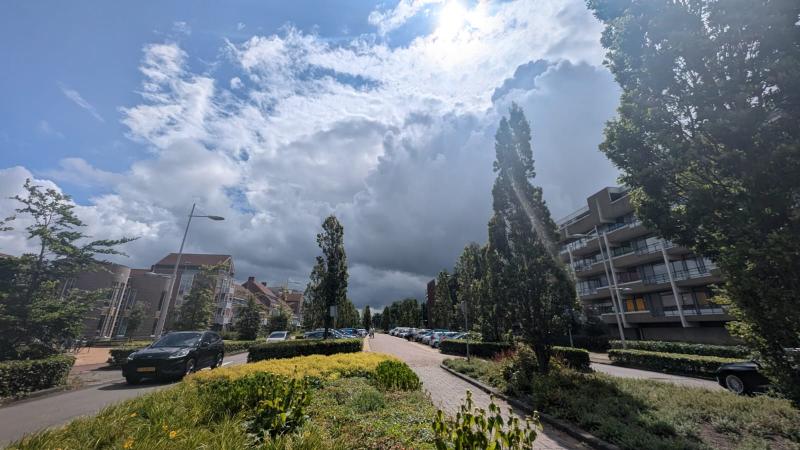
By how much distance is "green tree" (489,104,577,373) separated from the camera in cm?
1148

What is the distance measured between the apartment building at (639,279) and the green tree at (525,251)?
50.1ft

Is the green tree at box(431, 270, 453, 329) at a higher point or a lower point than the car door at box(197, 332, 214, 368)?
higher

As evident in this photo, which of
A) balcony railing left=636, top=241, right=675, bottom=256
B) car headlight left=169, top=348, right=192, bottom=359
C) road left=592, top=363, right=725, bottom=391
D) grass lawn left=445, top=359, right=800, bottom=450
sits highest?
balcony railing left=636, top=241, right=675, bottom=256

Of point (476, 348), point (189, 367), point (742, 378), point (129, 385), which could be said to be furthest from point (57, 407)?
point (476, 348)

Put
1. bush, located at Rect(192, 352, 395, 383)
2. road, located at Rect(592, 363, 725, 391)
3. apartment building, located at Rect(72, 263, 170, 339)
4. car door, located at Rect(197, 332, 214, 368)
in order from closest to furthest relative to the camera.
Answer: bush, located at Rect(192, 352, 395, 383)
road, located at Rect(592, 363, 725, 391)
car door, located at Rect(197, 332, 214, 368)
apartment building, located at Rect(72, 263, 170, 339)

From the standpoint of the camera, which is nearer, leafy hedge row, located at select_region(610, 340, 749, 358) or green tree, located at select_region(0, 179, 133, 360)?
green tree, located at select_region(0, 179, 133, 360)

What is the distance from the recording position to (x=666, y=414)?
21.4 feet

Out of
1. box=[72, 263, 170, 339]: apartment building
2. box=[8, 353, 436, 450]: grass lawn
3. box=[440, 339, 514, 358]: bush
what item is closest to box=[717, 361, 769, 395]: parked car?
box=[440, 339, 514, 358]: bush

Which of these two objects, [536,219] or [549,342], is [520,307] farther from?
[536,219]

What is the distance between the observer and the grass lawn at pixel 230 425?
383cm

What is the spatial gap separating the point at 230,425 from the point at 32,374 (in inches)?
404

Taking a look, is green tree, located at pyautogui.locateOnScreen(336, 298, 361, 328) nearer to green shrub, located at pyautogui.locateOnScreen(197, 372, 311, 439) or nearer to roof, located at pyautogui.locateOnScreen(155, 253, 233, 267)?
green shrub, located at pyautogui.locateOnScreen(197, 372, 311, 439)

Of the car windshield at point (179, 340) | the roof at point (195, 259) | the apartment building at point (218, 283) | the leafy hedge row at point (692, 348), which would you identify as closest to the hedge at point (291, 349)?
the car windshield at point (179, 340)

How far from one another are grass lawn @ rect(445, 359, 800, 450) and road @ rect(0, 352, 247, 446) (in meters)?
10.2
